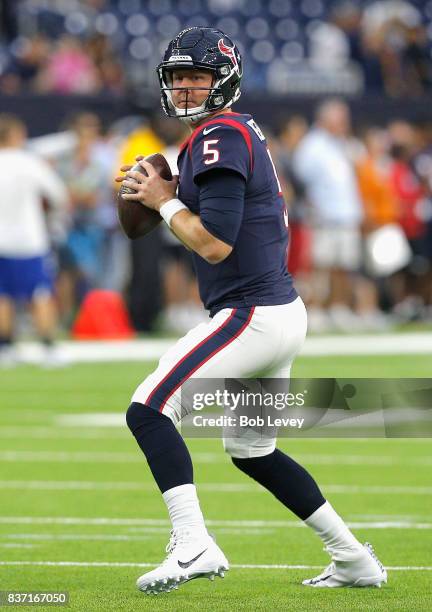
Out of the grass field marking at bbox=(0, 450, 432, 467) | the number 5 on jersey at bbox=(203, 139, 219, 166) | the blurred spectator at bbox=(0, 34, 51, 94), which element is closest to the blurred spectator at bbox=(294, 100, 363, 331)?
the blurred spectator at bbox=(0, 34, 51, 94)

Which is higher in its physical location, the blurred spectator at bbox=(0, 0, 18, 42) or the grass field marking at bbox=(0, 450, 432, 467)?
the blurred spectator at bbox=(0, 0, 18, 42)

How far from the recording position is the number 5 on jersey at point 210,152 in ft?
16.6

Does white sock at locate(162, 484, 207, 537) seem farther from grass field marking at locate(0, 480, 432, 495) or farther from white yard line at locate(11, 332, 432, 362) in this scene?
white yard line at locate(11, 332, 432, 362)

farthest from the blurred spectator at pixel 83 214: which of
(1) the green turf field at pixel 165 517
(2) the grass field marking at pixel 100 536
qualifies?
(2) the grass field marking at pixel 100 536

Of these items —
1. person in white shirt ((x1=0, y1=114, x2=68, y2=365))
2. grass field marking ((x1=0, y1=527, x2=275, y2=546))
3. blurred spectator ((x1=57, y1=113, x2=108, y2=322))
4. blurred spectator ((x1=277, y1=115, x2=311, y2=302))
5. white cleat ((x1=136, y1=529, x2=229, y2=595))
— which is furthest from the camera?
blurred spectator ((x1=277, y1=115, x2=311, y2=302))

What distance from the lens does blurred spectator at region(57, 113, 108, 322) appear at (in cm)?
1675

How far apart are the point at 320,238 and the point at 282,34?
20.6 ft

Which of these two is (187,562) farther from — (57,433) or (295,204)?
(295,204)

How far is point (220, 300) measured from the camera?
534 cm

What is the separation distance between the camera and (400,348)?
1560cm

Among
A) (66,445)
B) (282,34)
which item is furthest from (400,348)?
(282,34)

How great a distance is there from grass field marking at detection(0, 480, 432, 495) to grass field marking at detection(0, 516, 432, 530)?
87 cm

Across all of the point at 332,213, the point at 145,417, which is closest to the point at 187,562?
the point at 145,417

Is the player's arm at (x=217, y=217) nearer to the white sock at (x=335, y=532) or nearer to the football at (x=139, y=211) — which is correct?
the football at (x=139, y=211)
